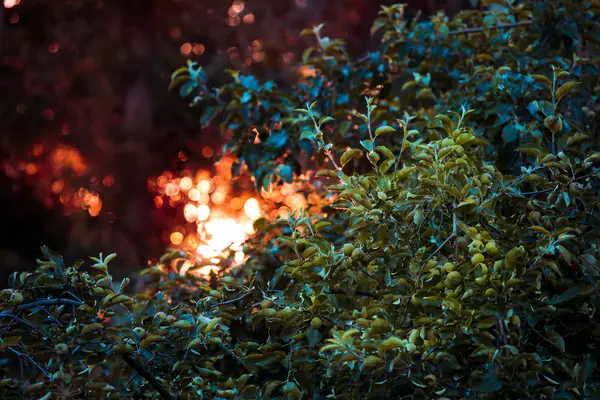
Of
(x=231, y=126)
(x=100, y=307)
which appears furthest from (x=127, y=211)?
(x=100, y=307)

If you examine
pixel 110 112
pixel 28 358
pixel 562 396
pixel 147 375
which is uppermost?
pixel 110 112

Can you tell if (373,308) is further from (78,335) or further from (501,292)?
(78,335)

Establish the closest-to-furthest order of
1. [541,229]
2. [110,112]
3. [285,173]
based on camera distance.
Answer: [541,229]
[285,173]
[110,112]

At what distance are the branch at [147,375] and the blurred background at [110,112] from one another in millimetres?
4893

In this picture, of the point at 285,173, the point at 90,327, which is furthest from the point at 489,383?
the point at 285,173

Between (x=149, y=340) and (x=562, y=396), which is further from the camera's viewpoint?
(x=149, y=340)

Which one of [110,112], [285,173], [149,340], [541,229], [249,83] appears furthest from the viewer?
[110,112]

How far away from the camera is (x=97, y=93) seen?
7.20 metres

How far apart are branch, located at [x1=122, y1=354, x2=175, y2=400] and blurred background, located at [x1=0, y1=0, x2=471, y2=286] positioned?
16.1 ft

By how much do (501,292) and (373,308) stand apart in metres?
0.32

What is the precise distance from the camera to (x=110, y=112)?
23.8 feet

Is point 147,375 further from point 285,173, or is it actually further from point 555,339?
point 285,173

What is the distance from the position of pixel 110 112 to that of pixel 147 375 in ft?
18.5

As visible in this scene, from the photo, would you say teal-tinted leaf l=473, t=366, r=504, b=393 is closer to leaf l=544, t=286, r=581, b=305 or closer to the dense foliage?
the dense foliage
